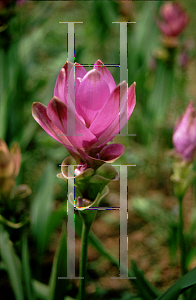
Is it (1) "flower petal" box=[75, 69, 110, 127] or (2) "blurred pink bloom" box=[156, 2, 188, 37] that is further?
(2) "blurred pink bloom" box=[156, 2, 188, 37]

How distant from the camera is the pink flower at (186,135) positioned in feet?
2.32

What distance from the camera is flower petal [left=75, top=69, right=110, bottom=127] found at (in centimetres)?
40

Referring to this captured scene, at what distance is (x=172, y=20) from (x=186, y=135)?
49.4 inches

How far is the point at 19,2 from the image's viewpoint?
130cm

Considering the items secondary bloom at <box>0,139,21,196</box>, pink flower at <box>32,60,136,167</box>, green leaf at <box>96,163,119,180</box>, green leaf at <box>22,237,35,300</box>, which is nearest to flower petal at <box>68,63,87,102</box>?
pink flower at <box>32,60,136,167</box>

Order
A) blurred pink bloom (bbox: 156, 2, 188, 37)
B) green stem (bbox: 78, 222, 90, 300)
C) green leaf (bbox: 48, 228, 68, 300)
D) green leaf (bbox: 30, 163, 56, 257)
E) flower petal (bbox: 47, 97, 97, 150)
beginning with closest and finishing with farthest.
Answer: flower petal (bbox: 47, 97, 97, 150) < green stem (bbox: 78, 222, 90, 300) < green leaf (bbox: 48, 228, 68, 300) < green leaf (bbox: 30, 163, 56, 257) < blurred pink bloom (bbox: 156, 2, 188, 37)

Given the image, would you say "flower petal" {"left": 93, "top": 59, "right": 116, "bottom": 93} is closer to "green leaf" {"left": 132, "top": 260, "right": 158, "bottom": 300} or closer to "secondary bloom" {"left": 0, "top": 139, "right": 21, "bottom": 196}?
"secondary bloom" {"left": 0, "top": 139, "right": 21, "bottom": 196}

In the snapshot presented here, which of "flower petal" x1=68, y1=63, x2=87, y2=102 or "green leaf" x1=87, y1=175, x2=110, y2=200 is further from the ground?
"flower petal" x1=68, y1=63, x2=87, y2=102

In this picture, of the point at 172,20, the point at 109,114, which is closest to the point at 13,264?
the point at 109,114

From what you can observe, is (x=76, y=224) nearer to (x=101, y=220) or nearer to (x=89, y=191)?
(x=89, y=191)

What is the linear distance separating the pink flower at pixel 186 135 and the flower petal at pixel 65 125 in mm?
375

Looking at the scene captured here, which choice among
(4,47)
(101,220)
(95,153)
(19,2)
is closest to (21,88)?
(4,47)

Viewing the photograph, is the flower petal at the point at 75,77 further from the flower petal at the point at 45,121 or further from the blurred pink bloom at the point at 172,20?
the blurred pink bloom at the point at 172,20

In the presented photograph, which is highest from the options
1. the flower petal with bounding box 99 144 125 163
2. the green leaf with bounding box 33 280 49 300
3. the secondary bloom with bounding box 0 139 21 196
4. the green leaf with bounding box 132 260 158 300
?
the flower petal with bounding box 99 144 125 163
